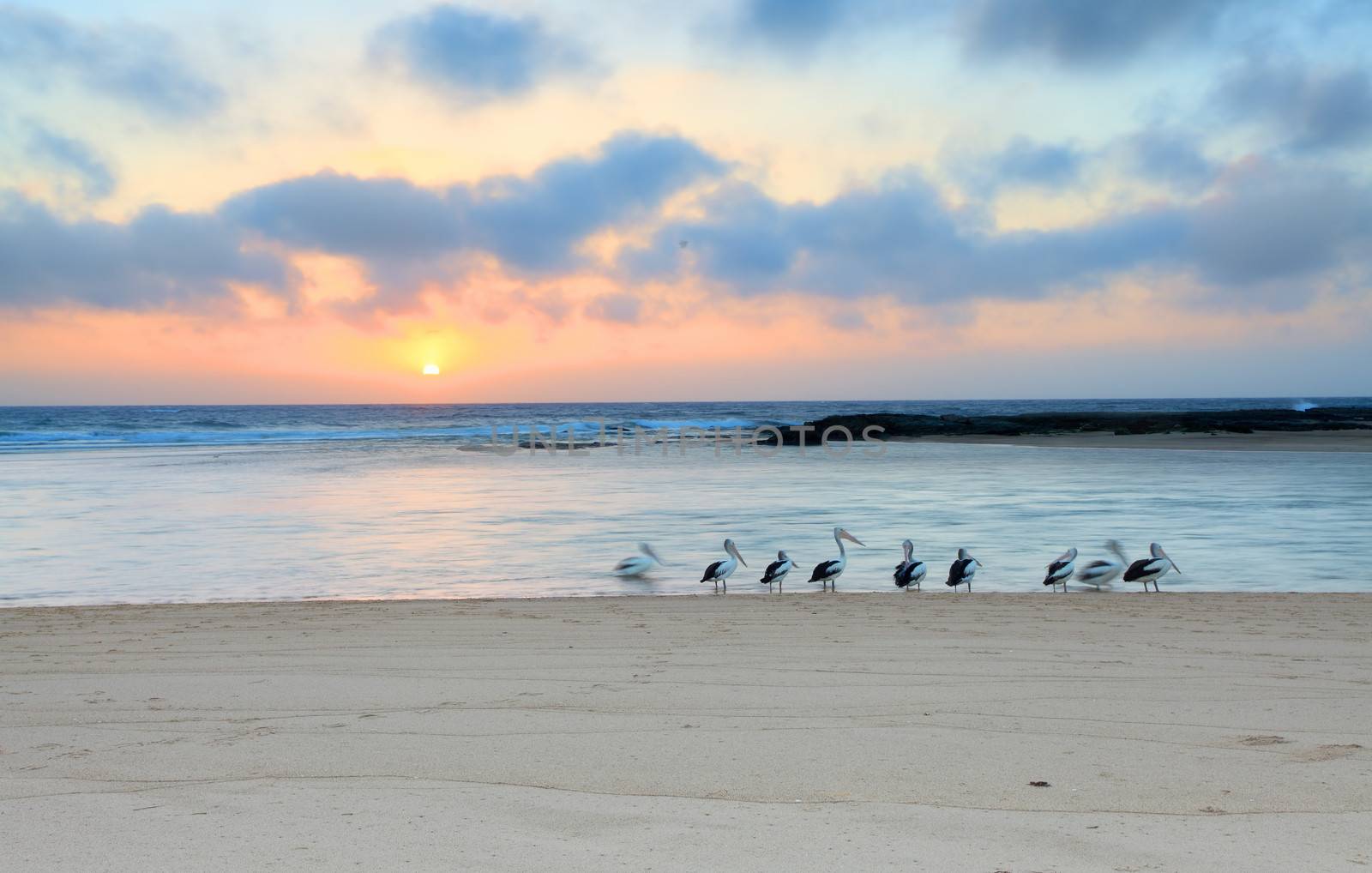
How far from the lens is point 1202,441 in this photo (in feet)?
142

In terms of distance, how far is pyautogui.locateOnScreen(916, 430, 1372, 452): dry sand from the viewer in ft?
124

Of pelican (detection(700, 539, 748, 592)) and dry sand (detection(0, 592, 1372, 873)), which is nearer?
dry sand (detection(0, 592, 1372, 873))

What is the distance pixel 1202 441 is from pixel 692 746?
43668mm

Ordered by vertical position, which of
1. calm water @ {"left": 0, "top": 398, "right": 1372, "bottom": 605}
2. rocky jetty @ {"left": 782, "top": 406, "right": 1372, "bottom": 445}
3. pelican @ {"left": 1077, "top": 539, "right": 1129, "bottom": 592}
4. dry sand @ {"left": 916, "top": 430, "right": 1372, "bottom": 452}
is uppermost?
rocky jetty @ {"left": 782, "top": 406, "right": 1372, "bottom": 445}

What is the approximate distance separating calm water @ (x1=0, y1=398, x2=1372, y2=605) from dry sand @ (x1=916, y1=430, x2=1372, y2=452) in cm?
574

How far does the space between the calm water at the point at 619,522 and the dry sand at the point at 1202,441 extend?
574cm

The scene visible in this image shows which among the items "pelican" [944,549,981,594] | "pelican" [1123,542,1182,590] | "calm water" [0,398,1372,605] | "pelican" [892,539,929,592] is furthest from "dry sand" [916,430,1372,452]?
"pelican" [892,539,929,592]

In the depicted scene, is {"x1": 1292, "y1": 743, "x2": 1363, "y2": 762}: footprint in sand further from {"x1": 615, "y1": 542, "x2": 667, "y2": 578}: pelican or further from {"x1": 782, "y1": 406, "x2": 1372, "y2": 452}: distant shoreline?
{"x1": 782, "y1": 406, "x2": 1372, "y2": 452}: distant shoreline

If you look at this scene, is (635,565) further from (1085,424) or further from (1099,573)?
(1085,424)

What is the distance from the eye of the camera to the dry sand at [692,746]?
3.52m

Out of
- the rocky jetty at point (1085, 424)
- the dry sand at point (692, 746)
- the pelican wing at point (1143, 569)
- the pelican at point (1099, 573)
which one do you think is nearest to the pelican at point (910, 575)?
the pelican at point (1099, 573)

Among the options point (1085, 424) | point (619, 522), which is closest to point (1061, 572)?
point (619, 522)

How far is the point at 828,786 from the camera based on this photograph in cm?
409

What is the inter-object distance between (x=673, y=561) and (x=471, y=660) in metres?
6.26
